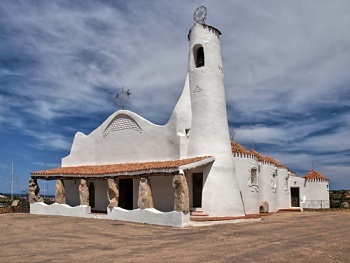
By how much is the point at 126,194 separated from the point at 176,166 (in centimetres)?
711

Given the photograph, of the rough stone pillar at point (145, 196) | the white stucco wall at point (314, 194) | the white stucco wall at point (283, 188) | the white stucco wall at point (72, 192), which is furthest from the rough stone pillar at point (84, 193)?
the white stucco wall at point (314, 194)

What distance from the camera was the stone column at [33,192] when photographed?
80.9 feet

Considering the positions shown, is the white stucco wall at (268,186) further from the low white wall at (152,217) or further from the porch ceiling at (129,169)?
the low white wall at (152,217)

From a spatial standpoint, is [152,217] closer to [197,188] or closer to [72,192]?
[197,188]

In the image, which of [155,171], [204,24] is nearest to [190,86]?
[204,24]

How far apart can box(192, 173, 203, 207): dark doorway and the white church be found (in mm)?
51

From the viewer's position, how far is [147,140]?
21.7 meters

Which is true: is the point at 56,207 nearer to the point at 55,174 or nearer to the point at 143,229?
the point at 55,174

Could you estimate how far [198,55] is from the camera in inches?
850

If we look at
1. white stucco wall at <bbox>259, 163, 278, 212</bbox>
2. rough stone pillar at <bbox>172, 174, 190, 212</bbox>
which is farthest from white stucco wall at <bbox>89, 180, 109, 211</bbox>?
white stucco wall at <bbox>259, 163, 278, 212</bbox>

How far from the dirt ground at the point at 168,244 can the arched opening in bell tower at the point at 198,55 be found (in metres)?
9.31

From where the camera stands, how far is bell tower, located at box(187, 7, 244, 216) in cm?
1895

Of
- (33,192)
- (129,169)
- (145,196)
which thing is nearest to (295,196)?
(129,169)

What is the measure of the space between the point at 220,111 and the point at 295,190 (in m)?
17.6
